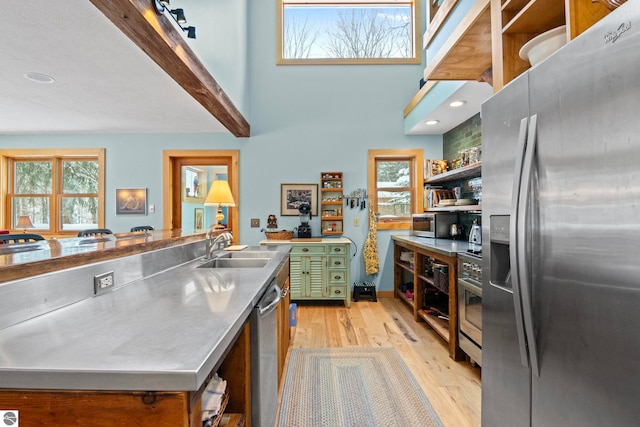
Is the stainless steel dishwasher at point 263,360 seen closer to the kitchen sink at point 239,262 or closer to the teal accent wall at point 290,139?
the kitchen sink at point 239,262

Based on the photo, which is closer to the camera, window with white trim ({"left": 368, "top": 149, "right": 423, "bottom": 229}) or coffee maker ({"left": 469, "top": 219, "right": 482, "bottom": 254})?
coffee maker ({"left": 469, "top": 219, "right": 482, "bottom": 254})

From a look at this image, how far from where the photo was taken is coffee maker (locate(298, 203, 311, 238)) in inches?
166

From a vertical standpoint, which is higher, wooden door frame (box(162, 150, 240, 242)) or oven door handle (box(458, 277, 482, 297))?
wooden door frame (box(162, 150, 240, 242))

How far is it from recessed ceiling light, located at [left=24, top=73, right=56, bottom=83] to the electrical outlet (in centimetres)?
236

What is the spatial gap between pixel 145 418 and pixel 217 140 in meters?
4.14

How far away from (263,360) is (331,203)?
3109 mm

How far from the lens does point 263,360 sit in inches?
51.5

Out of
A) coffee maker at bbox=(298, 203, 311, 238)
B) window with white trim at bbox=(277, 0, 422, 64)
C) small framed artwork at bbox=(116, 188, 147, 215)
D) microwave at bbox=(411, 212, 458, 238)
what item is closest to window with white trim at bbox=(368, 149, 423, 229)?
microwave at bbox=(411, 212, 458, 238)

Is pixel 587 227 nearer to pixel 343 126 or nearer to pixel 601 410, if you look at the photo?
pixel 601 410

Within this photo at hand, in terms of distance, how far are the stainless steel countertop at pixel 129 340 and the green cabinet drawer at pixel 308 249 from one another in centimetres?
258

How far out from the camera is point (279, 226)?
4.39 meters

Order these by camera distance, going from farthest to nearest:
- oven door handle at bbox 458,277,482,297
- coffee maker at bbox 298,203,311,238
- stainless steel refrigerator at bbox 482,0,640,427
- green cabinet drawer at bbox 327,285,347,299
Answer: coffee maker at bbox 298,203,311,238 < green cabinet drawer at bbox 327,285,347,299 < oven door handle at bbox 458,277,482,297 < stainless steel refrigerator at bbox 482,0,640,427

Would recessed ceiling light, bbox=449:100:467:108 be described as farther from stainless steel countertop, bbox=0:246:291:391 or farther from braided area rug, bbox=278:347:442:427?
stainless steel countertop, bbox=0:246:291:391

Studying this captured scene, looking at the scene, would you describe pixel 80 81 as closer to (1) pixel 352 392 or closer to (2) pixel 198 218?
(2) pixel 198 218
